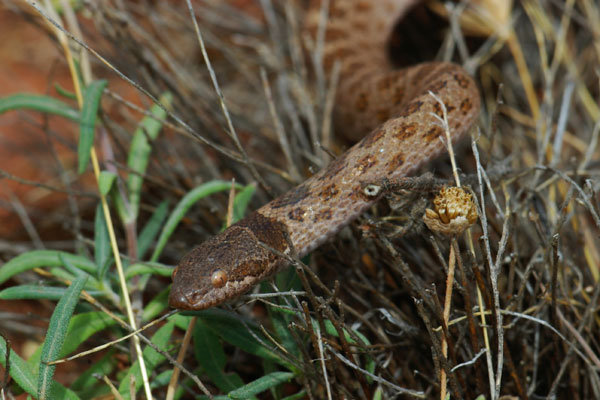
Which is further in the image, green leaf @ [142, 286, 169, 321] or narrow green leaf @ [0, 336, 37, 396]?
green leaf @ [142, 286, 169, 321]

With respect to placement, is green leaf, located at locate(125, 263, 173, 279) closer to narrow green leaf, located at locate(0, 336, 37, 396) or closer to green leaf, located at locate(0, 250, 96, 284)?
green leaf, located at locate(0, 250, 96, 284)

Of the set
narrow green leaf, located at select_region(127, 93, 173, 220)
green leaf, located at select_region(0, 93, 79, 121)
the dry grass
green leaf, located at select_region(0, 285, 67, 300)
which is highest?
green leaf, located at select_region(0, 93, 79, 121)

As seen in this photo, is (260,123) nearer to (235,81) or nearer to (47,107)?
(235,81)

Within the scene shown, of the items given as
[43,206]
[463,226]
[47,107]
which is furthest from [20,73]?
[463,226]

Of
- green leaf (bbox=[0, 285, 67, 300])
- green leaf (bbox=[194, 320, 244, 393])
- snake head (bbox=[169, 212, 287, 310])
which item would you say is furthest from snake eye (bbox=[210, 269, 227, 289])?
green leaf (bbox=[0, 285, 67, 300])

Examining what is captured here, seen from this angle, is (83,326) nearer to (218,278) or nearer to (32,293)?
(32,293)

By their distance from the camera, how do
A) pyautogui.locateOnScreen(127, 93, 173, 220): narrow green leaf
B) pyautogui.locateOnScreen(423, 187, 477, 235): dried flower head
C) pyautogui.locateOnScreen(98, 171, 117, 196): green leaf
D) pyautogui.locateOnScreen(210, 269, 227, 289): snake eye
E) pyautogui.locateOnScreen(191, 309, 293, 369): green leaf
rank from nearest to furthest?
pyautogui.locateOnScreen(423, 187, 477, 235): dried flower head, pyautogui.locateOnScreen(210, 269, 227, 289): snake eye, pyautogui.locateOnScreen(191, 309, 293, 369): green leaf, pyautogui.locateOnScreen(98, 171, 117, 196): green leaf, pyautogui.locateOnScreen(127, 93, 173, 220): narrow green leaf

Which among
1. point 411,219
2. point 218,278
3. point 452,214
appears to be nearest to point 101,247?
point 218,278
